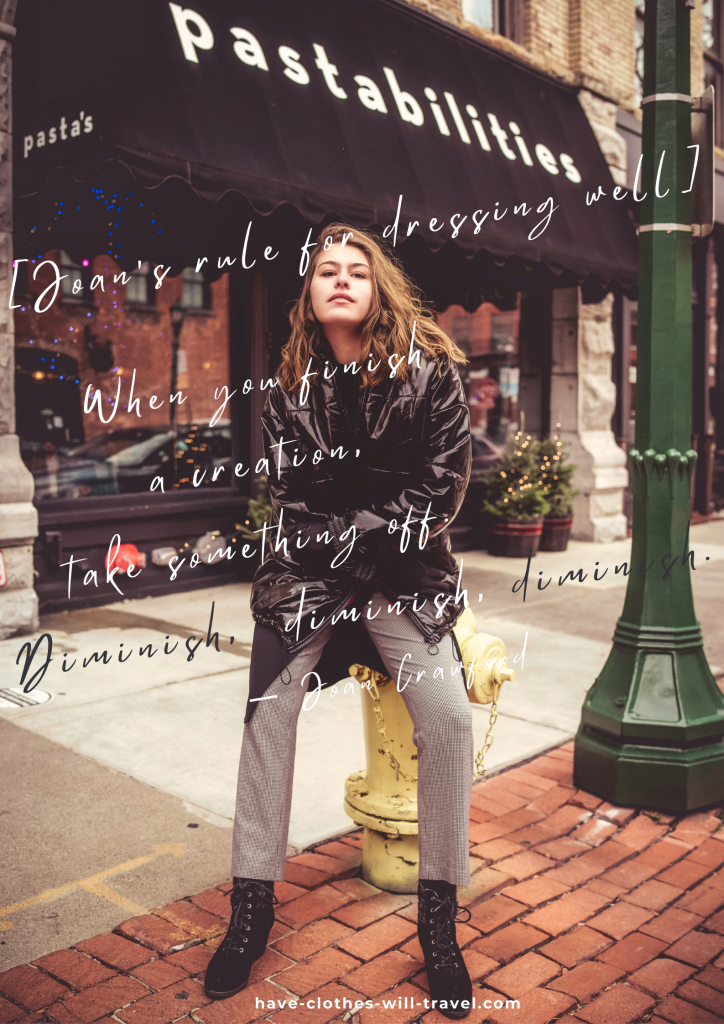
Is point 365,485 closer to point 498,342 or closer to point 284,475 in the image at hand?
point 284,475

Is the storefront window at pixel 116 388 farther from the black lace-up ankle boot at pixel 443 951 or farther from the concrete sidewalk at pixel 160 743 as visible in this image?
the black lace-up ankle boot at pixel 443 951

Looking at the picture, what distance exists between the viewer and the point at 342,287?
2.50 m

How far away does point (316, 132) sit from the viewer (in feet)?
21.2

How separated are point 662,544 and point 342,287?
1.88 meters

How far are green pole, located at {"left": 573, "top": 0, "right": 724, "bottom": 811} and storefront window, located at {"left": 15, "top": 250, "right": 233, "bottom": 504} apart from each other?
4018 millimetres

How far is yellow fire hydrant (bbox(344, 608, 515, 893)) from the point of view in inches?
106

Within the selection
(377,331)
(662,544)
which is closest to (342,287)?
(377,331)

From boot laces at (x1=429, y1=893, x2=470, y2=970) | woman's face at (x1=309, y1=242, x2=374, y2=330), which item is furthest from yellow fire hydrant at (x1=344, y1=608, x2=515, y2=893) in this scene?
woman's face at (x1=309, y1=242, x2=374, y2=330)

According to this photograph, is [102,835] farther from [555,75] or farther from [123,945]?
[555,75]

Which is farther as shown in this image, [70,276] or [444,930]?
[70,276]

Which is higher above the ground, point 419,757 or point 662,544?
point 662,544

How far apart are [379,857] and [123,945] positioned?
806 millimetres

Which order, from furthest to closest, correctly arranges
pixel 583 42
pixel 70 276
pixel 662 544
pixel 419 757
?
pixel 583 42, pixel 70 276, pixel 662 544, pixel 419 757

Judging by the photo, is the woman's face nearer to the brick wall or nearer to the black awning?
the black awning
